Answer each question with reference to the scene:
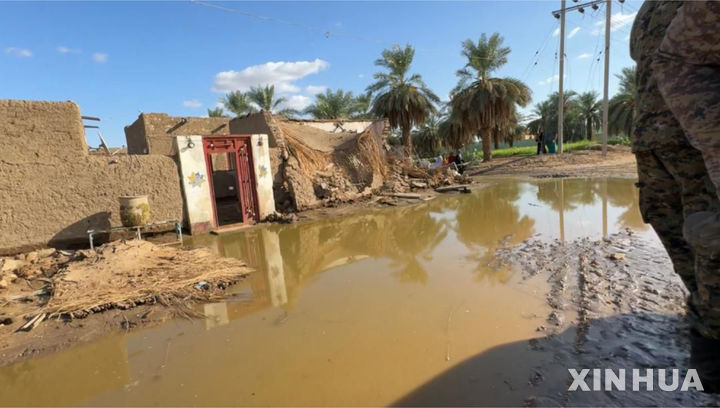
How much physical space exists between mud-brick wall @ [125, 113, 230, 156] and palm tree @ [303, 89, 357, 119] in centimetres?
1436

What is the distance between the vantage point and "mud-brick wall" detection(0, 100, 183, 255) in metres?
5.70

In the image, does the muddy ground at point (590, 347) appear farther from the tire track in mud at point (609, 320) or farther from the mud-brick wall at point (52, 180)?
the mud-brick wall at point (52, 180)

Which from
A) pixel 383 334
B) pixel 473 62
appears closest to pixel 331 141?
pixel 383 334

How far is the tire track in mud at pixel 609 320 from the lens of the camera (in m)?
2.09

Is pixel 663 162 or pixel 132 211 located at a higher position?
pixel 663 162

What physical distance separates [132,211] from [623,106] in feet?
100

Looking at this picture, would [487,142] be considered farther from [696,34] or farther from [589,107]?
[696,34]

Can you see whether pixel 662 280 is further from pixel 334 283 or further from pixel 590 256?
pixel 334 283

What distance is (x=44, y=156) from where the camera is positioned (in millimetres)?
5969

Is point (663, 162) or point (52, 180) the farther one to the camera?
point (52, 180)

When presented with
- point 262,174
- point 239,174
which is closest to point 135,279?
point 239,174

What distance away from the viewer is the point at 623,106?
2441cm

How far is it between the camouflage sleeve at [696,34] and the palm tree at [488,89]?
2140 centimetres

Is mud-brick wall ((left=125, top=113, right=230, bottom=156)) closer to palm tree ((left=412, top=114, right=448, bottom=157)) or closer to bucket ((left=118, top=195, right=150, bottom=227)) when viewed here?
bucket ((left=118, top=195, right=150, bottom=227))
